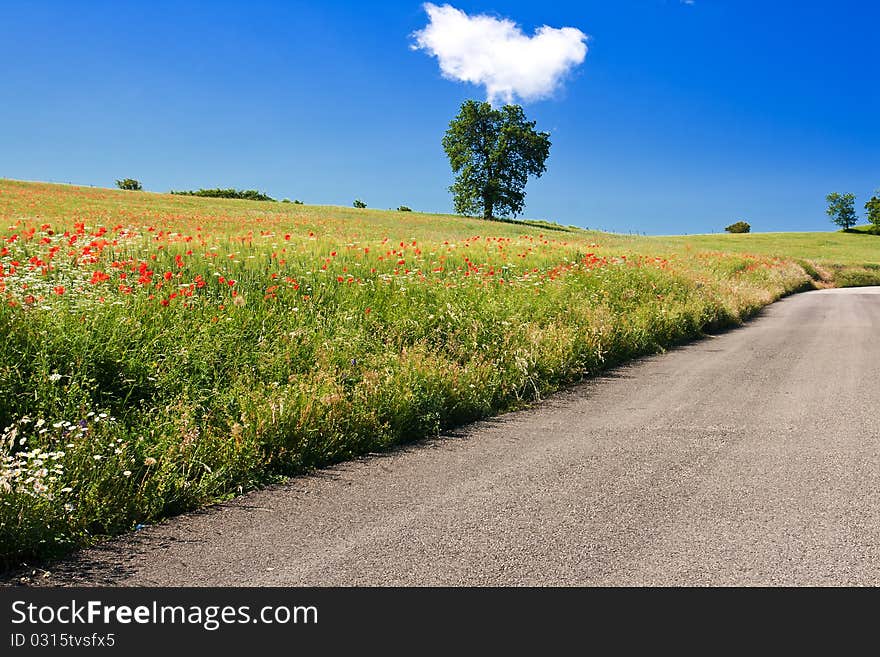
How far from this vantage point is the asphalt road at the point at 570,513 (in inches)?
149

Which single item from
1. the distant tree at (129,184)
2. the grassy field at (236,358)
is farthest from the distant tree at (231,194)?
the grassy field at (236,358)

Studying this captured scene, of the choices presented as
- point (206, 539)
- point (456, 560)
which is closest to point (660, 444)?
point (456, 560)

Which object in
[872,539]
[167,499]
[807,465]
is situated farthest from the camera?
[807,465]

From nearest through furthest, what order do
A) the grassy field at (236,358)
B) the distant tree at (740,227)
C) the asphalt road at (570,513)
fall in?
the asphalt road at (570,513) → the grassy field at (236,358) → the distant tree at (740,227)

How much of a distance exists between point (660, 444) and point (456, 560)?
3226 millimetres

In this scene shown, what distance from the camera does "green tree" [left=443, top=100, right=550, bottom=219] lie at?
65812 mm

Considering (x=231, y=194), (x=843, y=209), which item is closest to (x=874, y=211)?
(x=843, y=209)

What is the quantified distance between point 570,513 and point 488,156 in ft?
209

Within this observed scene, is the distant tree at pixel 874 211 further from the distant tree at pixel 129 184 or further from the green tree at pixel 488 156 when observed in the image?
the distant tree at pixel 129 184

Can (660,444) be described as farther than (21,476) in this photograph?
Yes

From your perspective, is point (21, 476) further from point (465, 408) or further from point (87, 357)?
point (465, 408)

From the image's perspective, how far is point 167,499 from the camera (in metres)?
4.72

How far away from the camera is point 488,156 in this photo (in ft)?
215

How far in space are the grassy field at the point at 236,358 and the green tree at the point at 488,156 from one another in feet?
174
